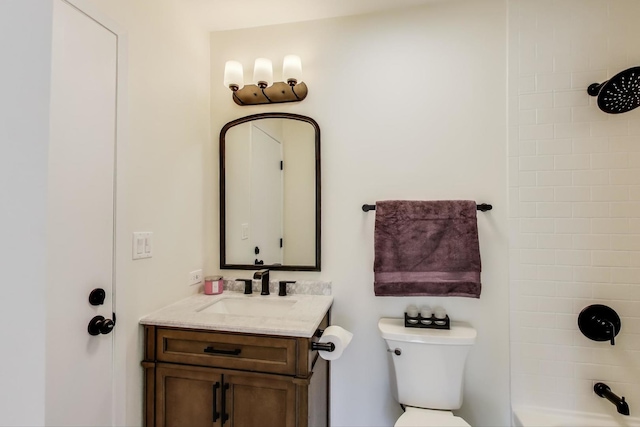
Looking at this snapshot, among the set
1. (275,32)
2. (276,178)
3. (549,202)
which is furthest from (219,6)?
(549,202)

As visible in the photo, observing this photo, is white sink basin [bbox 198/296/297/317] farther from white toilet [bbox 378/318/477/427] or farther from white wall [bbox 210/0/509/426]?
white toilet [bbox 378/318/477/427]

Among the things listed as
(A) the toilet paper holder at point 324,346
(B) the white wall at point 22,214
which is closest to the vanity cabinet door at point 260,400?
(A) the toilet paper holder at point 324,346

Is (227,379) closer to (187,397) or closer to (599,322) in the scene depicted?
(187,397)

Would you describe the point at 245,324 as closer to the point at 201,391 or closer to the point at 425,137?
the point at 201,391

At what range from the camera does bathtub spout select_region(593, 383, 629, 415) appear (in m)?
1.34

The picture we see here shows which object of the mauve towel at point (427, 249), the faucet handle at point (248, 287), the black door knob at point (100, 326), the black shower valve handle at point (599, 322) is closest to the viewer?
the black door knob at point (100, 326)

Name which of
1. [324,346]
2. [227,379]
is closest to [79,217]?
[227,379]

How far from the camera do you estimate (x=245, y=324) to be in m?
1.27

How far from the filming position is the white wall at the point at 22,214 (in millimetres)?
301

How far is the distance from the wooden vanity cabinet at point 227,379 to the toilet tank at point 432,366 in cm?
45

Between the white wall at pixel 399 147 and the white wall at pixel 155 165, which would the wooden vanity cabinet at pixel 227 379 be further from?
the white wall at pixel 399 147

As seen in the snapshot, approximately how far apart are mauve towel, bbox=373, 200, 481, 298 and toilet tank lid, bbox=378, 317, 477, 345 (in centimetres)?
17

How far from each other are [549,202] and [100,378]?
2.14 meters

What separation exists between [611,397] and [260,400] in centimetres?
158
